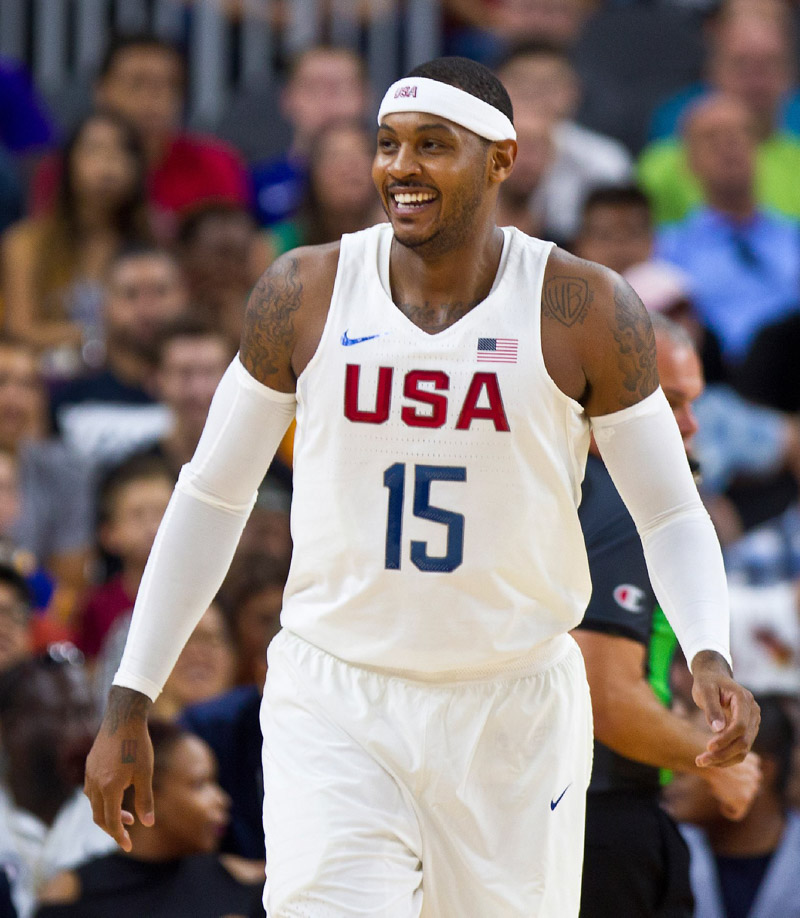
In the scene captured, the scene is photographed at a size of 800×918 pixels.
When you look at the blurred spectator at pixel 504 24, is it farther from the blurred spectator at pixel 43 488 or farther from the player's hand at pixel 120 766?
the player's hand at pixel 120 766

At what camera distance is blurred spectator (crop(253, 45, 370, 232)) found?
29.0 feet

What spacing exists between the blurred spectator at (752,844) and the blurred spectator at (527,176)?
340cm

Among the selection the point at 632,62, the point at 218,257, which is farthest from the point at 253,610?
the point at 632,62

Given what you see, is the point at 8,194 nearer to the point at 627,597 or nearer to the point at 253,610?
the point at 253,610

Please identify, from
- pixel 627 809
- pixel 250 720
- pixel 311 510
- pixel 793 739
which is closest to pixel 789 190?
pixel 793 739

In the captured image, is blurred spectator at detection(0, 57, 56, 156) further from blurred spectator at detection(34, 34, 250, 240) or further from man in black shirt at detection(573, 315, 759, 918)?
man in black shirt at detection(573, 315, 759, 918)

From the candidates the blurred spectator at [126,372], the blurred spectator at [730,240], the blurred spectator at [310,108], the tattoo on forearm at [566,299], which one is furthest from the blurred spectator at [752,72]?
the tattoo on forearm at [566,299]

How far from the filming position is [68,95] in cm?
949

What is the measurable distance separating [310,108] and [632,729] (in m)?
5.77

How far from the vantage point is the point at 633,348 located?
10.8 feet

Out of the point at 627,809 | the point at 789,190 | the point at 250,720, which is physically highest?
the point at 789,190

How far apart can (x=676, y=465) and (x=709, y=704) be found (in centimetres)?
50

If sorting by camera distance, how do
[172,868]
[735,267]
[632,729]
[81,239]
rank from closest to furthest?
1. [632,729]
2. [172,868]
3. [81,239]
4. [735,267]

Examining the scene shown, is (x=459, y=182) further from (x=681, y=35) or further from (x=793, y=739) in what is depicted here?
(x=681, y=35)
